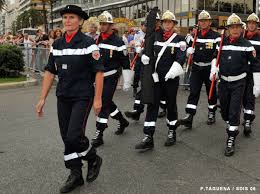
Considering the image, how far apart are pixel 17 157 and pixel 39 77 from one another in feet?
33.9

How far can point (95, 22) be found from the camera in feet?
25.9

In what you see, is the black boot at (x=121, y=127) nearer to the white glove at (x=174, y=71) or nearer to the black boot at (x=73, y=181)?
the white glove at (x=174, y=71)

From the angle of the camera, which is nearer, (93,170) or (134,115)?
(93,170)

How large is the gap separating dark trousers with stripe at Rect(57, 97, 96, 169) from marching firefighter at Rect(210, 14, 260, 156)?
2367 millimetres

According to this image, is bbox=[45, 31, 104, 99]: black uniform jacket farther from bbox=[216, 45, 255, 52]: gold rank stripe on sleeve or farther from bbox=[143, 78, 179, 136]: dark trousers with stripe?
bbox=[216, 45, 255, 52]: gold rank stripe on sleeve

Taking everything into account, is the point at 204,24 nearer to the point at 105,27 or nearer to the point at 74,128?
the point at 105,27

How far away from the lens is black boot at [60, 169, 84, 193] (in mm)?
4660

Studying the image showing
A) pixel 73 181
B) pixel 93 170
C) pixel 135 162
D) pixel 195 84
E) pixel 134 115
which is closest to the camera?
pixel 73 181

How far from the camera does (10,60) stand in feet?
49.3

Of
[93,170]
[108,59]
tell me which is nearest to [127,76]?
[108,59]

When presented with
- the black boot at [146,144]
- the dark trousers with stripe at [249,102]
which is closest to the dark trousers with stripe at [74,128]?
the black boot at [146,144]

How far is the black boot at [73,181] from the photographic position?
15.3 ft

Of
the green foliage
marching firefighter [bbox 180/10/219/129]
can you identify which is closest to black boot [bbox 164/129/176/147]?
marching firefighter [bbox 180/10/219/129]

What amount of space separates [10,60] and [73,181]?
11133 millimetres
